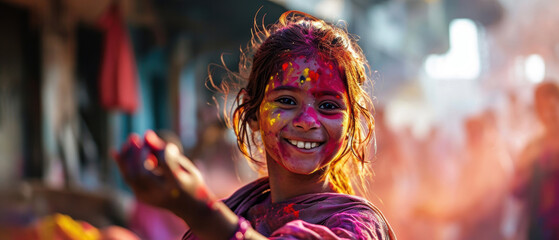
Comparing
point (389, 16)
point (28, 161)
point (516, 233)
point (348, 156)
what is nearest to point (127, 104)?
point (28, 161)

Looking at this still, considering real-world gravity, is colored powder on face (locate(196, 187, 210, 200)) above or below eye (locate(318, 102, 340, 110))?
below

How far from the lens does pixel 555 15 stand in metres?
5.38

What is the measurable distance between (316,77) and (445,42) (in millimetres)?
5413

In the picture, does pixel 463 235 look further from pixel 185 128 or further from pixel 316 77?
pixel 316 77

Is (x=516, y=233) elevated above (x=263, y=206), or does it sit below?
below

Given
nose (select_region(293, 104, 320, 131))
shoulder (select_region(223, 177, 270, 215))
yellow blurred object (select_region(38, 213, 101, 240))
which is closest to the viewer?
nose (select_region(293, 104, 320, 131))

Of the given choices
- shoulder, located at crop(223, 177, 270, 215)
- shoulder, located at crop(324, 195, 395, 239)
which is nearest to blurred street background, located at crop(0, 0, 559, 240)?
shoulder, located at crop(223, 177, 270, 215)

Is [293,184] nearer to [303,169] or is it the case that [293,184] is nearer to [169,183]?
[303,169]

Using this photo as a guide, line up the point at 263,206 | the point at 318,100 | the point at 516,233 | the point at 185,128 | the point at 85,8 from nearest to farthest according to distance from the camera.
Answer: the point at 318,100, the point at 263,206, the point at 516,233, the point at 85,8, the point at 185,128

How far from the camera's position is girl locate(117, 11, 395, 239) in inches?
46.7

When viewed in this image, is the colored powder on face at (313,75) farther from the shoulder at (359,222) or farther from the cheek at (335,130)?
the shoulder at (359,222)

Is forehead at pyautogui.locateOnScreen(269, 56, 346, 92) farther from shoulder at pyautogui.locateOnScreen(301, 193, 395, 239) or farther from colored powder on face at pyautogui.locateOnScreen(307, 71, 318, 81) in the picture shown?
shoulder at pyautogui.locateOnScreen(301, 193, 395, 239)

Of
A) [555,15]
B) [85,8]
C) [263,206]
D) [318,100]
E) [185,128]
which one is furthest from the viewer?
[185,128]

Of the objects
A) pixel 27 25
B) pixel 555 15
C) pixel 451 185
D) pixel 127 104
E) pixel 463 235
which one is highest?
pixel 27 25
